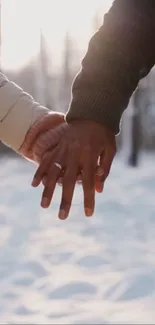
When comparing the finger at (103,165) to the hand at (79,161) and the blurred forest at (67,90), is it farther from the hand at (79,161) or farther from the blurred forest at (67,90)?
the blurred forest at (67,90)

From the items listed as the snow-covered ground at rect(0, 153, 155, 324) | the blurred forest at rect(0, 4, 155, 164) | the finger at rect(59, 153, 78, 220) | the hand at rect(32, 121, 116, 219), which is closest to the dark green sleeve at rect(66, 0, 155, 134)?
the hand at rect(32, 121, 116, 219)

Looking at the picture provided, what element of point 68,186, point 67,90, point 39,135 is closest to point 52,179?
point 68,186

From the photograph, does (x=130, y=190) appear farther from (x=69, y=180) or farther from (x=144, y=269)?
(x=69, y=180)

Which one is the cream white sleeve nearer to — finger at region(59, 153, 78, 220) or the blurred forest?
finger at region(59, 153, 78, 220)

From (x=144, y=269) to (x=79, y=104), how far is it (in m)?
3.23

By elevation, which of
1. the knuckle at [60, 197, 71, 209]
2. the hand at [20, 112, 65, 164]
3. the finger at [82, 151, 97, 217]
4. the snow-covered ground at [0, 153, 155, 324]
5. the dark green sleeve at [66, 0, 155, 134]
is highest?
the dark green sleeve at [66, 0, 155, 134]

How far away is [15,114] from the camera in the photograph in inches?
67.2

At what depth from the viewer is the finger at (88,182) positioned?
1.47 metres

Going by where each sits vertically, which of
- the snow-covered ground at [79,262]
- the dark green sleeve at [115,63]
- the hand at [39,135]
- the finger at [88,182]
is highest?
the dark green sleeve at [115,63]

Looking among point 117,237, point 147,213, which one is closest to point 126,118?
point 147,213

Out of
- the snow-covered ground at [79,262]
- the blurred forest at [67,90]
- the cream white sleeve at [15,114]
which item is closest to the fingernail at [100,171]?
the cream white sleeve at [15,114]

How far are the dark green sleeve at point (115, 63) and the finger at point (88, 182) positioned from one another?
0.11 m

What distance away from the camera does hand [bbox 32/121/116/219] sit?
147 centimetres

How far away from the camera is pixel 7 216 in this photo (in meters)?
7.22
